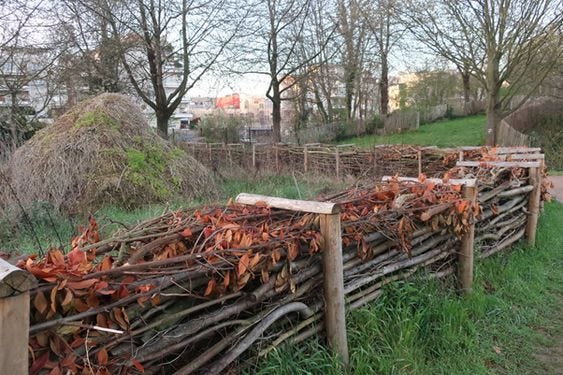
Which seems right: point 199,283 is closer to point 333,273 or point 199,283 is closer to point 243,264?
point 243,264

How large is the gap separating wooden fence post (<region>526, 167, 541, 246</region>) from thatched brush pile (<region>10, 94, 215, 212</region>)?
20.3 feet

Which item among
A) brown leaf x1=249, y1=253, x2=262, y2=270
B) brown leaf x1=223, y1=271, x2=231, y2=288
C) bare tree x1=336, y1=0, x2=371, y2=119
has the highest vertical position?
bare tree x1=336, y1=0, x2=371, y2=119

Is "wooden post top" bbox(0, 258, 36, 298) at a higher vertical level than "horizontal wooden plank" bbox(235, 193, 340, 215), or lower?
higher

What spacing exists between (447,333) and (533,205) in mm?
3732

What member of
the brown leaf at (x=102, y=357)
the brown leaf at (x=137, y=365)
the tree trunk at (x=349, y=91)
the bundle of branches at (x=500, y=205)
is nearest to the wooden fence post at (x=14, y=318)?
the brown leaf at (x=102, y=357)

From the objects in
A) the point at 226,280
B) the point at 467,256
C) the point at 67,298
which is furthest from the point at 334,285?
the point at 467,256

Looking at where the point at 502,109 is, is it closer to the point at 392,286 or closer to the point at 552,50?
the point at 552,50

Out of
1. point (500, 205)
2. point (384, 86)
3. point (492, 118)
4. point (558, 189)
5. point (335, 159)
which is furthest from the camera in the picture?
point (384, 86)

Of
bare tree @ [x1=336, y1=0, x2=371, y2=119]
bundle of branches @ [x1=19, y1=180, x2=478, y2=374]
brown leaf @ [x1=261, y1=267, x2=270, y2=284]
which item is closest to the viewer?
bundle of branches @ [x1=19, y1=180, x2=478, y2=374]

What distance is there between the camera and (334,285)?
108 inches

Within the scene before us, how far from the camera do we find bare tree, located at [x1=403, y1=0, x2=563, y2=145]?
16.2 meters

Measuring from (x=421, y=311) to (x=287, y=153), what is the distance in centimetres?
1310

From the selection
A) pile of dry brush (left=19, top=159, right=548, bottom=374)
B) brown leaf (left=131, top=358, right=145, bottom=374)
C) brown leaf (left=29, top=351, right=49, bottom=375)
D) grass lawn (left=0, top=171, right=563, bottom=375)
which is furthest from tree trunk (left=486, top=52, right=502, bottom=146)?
brown leaf (left=29, top=351, right=49, bottom=375)

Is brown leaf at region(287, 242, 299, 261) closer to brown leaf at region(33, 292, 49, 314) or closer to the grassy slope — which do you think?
the grassy slope
